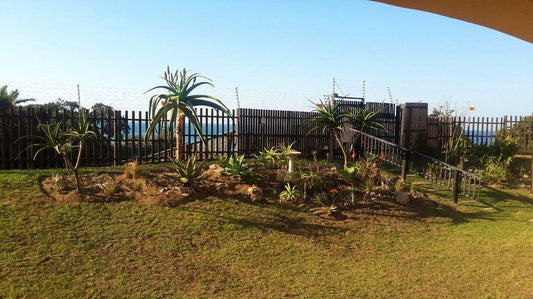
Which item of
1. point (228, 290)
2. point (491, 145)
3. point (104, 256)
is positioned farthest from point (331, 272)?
point (491, 145)

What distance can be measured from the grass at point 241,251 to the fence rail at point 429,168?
1314 millimetres

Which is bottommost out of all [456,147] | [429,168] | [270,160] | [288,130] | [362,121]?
[429,168]

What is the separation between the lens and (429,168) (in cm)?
1084

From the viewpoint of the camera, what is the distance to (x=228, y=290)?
14.5ft

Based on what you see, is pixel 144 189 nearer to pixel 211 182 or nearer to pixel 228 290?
pixel 211 182

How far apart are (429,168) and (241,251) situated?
289 inches

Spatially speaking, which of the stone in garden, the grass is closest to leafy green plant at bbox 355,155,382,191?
the stone in garden

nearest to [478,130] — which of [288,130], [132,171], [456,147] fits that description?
[456,147]

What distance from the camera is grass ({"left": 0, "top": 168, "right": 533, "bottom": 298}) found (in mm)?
4465

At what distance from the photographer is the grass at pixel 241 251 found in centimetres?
446

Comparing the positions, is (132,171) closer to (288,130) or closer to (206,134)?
(206,134)

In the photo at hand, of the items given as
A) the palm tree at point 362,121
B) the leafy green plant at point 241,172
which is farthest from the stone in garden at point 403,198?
the leafy green plant at point 241,172

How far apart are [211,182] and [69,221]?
9.17ft

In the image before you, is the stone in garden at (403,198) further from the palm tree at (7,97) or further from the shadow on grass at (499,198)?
the palm tree at (7,97)
